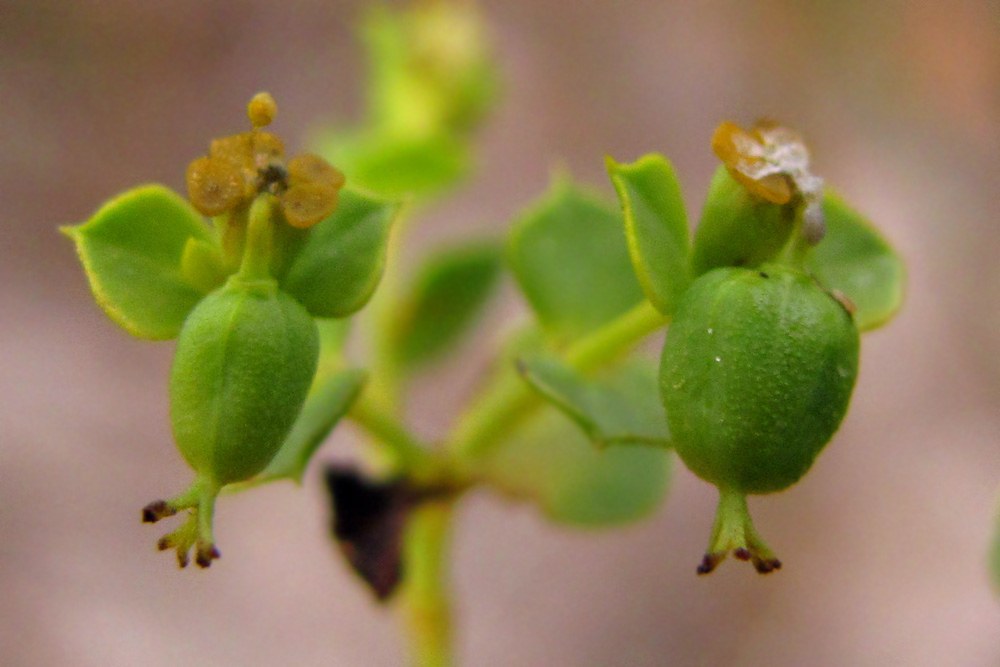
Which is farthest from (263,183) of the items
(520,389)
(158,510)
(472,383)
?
(472,383)

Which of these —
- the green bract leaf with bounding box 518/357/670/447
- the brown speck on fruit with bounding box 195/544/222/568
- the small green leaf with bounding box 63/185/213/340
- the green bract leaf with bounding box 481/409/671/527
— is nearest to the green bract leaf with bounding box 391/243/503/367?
the green bract leaf with bounding box 481/409/671/527

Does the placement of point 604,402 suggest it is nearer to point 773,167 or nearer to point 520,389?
point 520,389

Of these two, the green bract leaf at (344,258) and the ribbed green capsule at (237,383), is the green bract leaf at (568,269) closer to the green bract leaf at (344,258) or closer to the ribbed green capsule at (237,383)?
the green bract leaf at (344,258)

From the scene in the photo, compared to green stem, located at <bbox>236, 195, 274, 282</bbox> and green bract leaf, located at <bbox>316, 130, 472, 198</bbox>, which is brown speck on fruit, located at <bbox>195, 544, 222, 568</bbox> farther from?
green bract leaf, located at <bbox>316, 130, 472, 198</bbox>

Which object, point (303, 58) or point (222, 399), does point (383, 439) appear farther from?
point (303, 58)

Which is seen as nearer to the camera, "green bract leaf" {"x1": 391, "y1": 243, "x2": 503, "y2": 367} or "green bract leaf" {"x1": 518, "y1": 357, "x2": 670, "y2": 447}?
"green bract leaf" {"x1": 518, "y1": 357, "x2": 670, "y2": 447}

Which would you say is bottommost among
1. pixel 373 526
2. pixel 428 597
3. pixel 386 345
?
pixel 428 597

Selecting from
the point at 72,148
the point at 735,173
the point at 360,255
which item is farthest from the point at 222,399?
the point at 72,148
